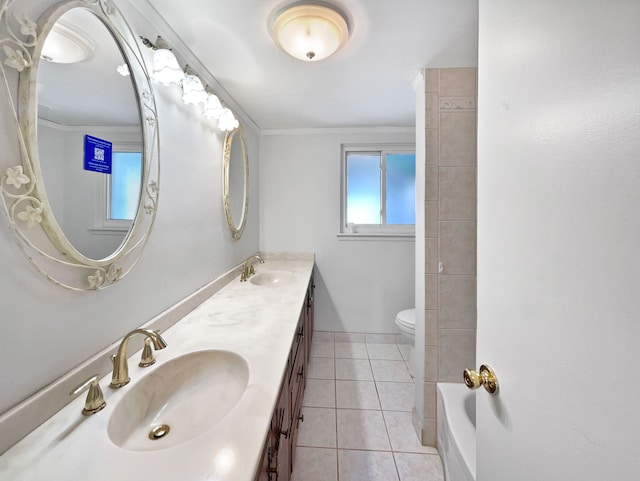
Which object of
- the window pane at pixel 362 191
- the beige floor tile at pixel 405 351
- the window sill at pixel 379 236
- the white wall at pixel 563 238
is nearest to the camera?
the white wall at pixel 563 238

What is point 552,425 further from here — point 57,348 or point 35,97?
point 35,97

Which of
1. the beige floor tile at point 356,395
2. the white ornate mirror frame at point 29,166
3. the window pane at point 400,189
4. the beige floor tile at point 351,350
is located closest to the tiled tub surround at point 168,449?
the white ornate mirror frame at point 29,166

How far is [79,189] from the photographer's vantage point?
2.43ft

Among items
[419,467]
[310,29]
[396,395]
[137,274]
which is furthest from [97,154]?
[396,395]

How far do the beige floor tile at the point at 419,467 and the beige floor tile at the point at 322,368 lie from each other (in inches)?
31.0

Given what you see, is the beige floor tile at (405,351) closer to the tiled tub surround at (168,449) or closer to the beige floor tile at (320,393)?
the beige floor tile at (320,393)

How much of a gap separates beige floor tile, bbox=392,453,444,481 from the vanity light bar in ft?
7.08

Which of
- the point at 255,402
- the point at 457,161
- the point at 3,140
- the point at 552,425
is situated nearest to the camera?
the point at 552,425

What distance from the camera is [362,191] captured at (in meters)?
2.71

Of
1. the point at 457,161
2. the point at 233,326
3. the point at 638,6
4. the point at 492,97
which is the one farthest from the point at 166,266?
the point at 457,161

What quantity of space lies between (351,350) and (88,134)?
247 cm

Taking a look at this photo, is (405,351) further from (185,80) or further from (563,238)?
(185,80)

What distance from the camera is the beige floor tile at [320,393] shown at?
1791 mm

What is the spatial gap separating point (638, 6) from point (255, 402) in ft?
3.13
